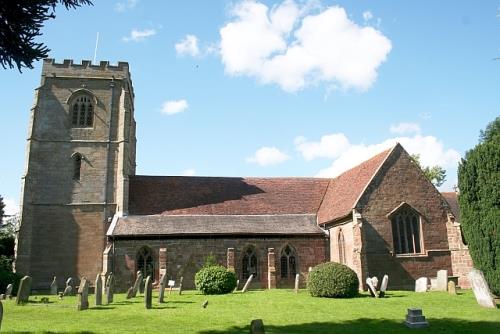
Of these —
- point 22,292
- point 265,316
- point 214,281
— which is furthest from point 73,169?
point 265,316

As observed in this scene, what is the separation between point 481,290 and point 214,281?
41.9 ft

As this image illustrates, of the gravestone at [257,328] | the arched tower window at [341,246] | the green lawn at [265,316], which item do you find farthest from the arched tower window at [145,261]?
the gravestone at [257,328]

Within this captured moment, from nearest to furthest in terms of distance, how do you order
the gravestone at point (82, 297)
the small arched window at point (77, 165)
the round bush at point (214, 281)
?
the gravestone at point (82, 297) < the round bush at point (214, 281) < the small arched window at point (77, 165)

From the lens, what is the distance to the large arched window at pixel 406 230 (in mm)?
25703

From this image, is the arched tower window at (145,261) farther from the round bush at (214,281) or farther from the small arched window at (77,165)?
the small arched window at (77,165)

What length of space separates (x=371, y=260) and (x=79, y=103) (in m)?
23.1

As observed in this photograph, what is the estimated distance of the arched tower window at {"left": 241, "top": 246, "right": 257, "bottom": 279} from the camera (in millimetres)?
28312

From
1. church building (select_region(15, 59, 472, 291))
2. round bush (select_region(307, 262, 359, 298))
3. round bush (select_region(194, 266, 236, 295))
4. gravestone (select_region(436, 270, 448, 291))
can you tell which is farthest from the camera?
church building (select_region(15, 59, 472, 291))

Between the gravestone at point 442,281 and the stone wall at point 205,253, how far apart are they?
736cm

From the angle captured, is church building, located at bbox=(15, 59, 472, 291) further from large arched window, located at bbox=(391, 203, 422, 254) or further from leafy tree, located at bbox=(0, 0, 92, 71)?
leafy tree, located at bbox=(0, 0, 92, 71)

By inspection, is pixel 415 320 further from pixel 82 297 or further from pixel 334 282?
pixel 82 297

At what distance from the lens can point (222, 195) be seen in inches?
1271

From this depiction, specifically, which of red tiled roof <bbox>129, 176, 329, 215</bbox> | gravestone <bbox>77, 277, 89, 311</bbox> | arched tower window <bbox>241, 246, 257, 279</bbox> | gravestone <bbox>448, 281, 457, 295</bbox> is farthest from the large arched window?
gravestone <bbox>77, 277, 89, 311</bbox>

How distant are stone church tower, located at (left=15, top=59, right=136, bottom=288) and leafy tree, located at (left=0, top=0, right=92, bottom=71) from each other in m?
19.3
